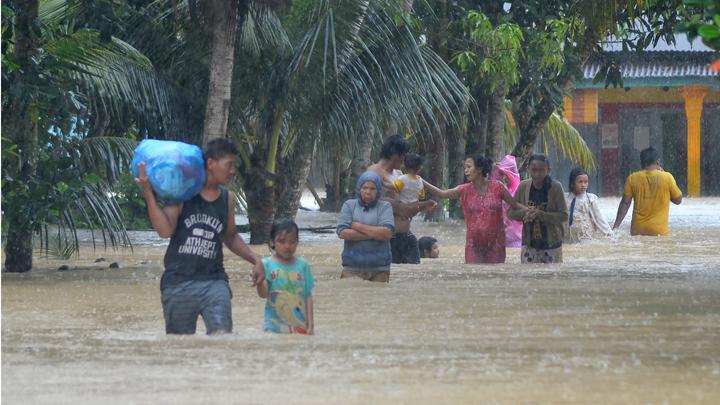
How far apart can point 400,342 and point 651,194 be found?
36.9ft

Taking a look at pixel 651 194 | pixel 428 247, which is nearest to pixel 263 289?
pixel 428 247

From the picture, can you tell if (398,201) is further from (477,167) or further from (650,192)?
(650,192)

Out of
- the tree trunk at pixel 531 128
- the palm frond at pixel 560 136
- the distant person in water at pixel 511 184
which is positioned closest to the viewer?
the distant person in water at pixel 511 184

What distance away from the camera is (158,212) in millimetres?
7840

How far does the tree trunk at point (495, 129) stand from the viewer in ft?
70.1

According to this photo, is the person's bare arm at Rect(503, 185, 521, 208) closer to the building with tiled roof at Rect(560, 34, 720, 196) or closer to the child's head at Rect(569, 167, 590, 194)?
the child's head at Rect(569, 167, 590, 194)

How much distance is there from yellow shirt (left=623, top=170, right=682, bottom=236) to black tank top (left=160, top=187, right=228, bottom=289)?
11.7 metres

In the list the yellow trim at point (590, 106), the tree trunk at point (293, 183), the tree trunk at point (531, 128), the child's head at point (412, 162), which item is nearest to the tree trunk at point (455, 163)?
the tree trunk at point (531, 128)

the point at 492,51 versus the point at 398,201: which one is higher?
the point at 492,51

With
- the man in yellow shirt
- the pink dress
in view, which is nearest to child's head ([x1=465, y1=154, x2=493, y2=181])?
the pink dress

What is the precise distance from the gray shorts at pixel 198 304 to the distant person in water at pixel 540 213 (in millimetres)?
5391

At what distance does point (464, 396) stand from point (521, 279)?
6077 millimetres

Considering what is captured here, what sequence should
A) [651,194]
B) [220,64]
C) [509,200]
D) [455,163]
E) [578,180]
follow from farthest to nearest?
[455,163]
[651,194]
[578,180]
[220,64]
[509,200]

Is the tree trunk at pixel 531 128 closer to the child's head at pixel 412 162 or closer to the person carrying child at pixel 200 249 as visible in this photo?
the child's head at pixel 412 162
